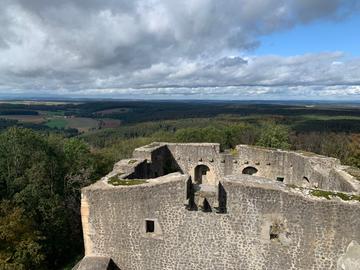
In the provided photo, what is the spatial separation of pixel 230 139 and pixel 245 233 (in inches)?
1928

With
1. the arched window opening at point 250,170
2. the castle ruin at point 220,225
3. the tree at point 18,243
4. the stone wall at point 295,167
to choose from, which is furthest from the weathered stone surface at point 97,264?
the arched window opening at point 250,170

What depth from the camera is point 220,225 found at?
36.4 ft

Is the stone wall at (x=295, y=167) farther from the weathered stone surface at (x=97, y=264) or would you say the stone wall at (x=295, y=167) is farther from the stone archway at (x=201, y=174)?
the weathered stone surface at (x=97, y=264)

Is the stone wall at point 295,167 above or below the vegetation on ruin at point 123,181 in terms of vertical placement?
below

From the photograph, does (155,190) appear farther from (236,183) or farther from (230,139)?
(230,139)

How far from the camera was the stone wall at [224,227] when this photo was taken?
1022cm

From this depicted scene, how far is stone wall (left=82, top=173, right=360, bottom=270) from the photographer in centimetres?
1022

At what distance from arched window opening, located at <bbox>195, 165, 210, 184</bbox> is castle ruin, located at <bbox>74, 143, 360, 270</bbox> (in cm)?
834

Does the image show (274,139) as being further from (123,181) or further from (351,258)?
(123,181)

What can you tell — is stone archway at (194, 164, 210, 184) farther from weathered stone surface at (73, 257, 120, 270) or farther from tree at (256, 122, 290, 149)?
tree at (256, 122, 290, 149)

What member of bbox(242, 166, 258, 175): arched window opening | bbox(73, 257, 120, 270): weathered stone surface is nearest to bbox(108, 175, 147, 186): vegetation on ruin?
bbox(73, 257, 120, 270): weathered stone surface

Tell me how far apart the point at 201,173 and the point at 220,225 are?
35.6 ft

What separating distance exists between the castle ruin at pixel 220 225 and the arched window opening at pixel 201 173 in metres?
8.34

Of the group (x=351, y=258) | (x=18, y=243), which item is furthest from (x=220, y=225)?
(x=18, y=243)
